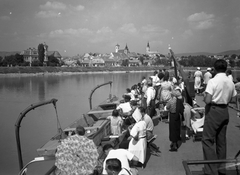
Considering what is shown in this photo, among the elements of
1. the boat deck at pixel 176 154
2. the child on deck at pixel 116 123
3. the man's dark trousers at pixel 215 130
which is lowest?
the boat deck at pixel 176 154

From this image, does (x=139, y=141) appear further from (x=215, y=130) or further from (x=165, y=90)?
(x=165, y=90)

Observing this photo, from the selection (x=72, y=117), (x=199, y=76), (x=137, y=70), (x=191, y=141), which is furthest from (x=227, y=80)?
(x=137, y=70)

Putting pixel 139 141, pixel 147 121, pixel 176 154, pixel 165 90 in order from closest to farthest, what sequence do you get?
pixel 139 141
pixel 147 121
pixel 176 154
pixel 165 90

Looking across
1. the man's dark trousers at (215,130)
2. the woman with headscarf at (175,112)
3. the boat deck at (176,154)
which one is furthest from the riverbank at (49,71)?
the man's dark trousers at (215,130)

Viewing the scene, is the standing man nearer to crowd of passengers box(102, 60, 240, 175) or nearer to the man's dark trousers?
the man's dark trousers

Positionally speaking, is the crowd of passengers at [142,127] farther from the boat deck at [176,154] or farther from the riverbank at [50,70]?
the riverbank at [50,70]

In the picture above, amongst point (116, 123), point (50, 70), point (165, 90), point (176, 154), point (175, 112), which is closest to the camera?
point (176, 154)

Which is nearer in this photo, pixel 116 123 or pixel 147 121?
pixel 147 121

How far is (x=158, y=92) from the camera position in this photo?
38.0ft

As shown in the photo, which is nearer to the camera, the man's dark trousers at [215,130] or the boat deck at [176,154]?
the man's dark trousers at [215,130]

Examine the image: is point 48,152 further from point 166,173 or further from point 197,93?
Result: point 197,93

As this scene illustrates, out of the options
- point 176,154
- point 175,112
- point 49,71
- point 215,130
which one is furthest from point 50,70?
point 215,130

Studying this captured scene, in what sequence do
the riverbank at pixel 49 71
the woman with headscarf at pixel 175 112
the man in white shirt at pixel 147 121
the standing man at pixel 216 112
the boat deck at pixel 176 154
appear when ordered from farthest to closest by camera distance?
the riverbank at pixel 49 71 → the woman with headscarf at pixel 175 112 → the man in white shirt at pixel 147 121 → the boat deck at pixel 176 154 → the standing man at pixel 216 112

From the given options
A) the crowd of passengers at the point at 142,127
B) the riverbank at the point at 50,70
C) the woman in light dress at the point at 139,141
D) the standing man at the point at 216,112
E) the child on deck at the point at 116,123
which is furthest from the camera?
the riverbank at the point at 50,70
